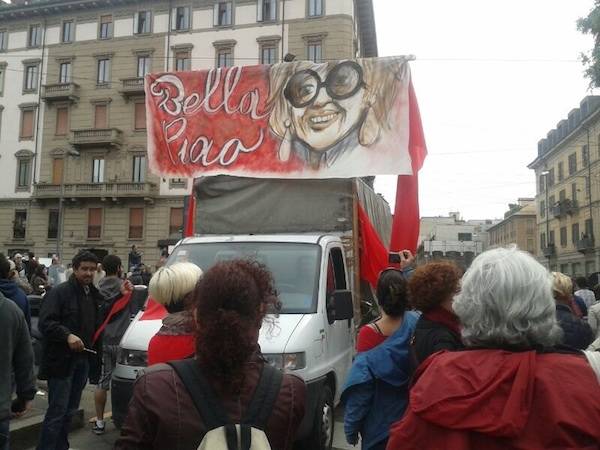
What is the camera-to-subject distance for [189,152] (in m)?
7.97

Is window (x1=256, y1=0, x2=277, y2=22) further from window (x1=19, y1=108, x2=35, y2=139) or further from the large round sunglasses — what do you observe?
the large round sunglasses

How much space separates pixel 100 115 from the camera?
4212 cm

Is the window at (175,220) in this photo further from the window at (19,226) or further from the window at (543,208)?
the window at (543,208)

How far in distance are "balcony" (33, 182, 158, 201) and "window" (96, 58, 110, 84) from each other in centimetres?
794

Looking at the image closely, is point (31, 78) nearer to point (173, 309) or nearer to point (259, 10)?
point (259, 10)

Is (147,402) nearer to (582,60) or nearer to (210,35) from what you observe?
(582,60)

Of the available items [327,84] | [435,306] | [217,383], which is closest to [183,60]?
[327,84]

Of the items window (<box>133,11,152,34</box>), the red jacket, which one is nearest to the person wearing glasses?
the red jacket

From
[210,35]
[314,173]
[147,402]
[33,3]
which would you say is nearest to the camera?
[147,402]

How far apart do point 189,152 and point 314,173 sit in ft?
6.34

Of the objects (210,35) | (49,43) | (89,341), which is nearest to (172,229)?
(210,35)

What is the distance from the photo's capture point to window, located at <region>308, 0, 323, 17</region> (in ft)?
124

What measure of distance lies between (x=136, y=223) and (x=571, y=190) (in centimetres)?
4220

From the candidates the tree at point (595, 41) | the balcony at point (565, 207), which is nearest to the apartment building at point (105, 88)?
the tree at point (595, 41)
